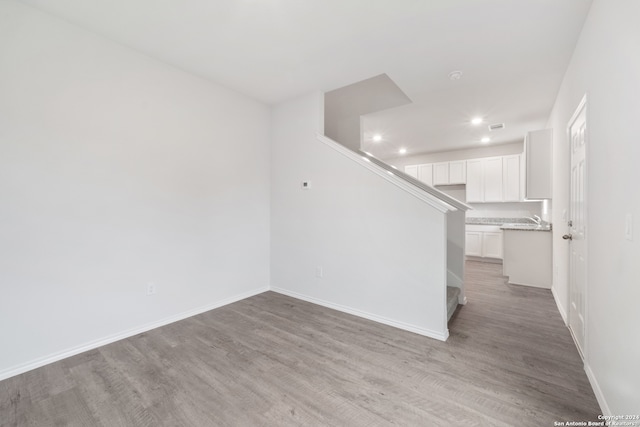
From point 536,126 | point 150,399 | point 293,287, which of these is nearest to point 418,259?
point 293,287

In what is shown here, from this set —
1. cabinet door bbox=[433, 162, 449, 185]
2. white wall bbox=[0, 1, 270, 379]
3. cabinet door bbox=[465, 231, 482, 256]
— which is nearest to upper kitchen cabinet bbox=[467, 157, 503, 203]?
cabinet door bbox=[433, 162, 449, 185]

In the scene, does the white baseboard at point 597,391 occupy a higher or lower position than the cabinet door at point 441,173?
lower

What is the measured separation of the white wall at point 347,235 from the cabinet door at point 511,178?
4.32 meters

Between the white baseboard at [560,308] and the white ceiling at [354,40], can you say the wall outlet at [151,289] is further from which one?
the white baseboard at [560,308]

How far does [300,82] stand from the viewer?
309 cm

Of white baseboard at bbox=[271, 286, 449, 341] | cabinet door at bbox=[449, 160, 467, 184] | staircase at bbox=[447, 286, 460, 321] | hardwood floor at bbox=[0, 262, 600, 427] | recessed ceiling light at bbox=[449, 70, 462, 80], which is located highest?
recessed ceiling light at bbox=[449, 70, 462, 80]

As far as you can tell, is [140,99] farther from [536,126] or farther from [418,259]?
[536,126]

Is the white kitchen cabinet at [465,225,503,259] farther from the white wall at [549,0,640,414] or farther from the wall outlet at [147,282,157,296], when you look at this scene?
the wall outlet at [147,282,157,296]

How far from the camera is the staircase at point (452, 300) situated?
2783 millimetres

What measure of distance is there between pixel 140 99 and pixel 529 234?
5.28 meters

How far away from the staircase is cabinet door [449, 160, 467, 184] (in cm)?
373

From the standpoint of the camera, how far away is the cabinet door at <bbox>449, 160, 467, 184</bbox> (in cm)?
609

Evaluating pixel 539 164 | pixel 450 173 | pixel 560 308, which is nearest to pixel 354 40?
pixel 539 164

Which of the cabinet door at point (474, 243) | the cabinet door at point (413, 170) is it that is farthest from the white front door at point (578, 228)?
the cabinet door at point (413, 170)
